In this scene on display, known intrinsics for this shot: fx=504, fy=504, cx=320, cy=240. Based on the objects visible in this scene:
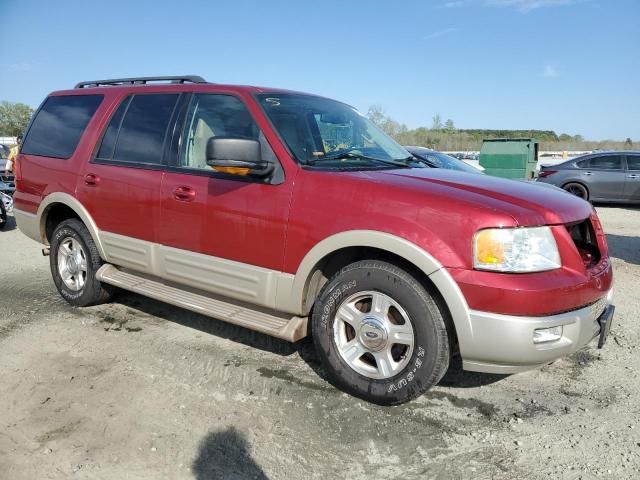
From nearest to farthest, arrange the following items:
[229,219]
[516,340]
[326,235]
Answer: [516,340] → [326,235] → [229,219]

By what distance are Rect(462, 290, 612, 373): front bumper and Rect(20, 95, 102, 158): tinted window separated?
3782mm

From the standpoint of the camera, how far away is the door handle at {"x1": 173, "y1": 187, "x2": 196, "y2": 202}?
11.8 ft

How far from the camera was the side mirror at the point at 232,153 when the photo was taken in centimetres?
305

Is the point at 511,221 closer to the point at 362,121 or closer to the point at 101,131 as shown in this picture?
the point at 362,121

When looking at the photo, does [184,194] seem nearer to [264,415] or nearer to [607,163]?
[264,415]

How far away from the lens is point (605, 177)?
1338 centimetres

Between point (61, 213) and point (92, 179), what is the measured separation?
88 centimetres

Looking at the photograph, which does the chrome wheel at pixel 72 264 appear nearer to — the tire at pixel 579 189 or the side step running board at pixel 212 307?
the side step running board at pixel 212 307

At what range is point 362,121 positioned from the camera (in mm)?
4305

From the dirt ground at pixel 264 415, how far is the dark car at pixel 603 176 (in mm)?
10516

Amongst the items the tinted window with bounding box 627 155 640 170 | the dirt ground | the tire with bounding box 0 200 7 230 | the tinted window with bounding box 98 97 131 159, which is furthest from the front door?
the tinted window with bounding box 627 155 640 170

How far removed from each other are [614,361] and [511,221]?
191 centimetres

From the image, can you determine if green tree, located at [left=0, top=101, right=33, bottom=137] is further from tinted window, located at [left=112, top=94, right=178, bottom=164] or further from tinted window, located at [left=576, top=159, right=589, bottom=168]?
tinted window, located at [left=112, top=94, right=178, bottom=164]

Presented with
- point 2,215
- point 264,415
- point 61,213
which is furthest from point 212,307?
point 2,215
